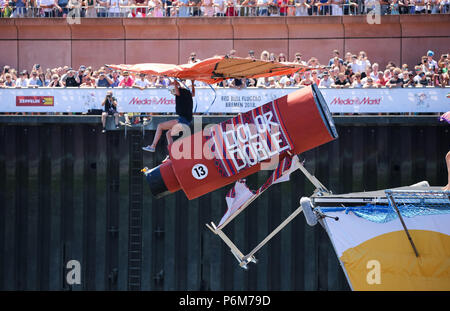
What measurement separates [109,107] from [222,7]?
6.51m

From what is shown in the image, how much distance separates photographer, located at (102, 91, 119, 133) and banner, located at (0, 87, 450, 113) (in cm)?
33

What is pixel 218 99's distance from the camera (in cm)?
2186

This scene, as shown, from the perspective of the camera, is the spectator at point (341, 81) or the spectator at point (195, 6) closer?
the spectator at point (341, 81)

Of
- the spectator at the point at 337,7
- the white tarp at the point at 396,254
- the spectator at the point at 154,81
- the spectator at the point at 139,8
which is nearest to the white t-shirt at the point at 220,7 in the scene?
the spectator at the point at 139,8

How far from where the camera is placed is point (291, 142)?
14.8 metres

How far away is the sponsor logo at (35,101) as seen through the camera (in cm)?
2220

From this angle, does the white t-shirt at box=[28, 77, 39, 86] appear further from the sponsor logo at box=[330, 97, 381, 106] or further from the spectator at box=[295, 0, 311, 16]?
the spectator at box=[295, 0, 311, 16]

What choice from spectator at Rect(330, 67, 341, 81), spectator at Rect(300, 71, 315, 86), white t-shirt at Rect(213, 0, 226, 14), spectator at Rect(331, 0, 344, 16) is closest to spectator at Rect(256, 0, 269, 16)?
white t-shirt at Rect(213, 0, 226, 14)

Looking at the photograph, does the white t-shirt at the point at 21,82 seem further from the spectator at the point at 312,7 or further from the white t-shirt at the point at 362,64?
the white t-shirt at the point at 362,64

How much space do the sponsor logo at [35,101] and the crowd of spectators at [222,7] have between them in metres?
5.96

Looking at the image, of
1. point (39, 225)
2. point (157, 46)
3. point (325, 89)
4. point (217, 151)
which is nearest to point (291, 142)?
point (217, 151)

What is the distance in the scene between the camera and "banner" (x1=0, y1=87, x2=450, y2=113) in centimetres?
2131

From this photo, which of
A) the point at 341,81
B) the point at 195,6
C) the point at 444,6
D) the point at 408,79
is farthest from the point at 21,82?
the point at 444,6

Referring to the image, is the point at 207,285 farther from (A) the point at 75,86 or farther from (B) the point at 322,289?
(A) the point at 75,86
